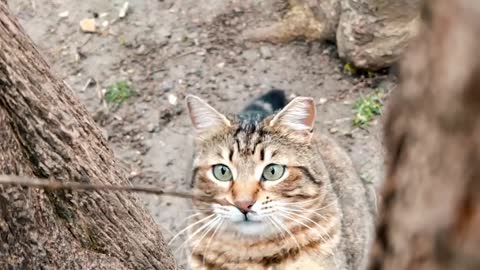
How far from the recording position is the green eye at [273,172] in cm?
283

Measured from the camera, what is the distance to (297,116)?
288 centimetres

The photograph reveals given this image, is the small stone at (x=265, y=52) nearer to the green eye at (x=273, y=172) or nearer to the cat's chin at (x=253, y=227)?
the green eye at (x=273, y=172)

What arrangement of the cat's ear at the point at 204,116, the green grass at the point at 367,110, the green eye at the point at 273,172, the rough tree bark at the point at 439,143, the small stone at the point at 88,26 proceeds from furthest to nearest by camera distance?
the small stone at the point at 88,26 < the green grass at the point at 367,110 < the cat's ear at the point at 204,116 < the green eye at the point at 273,172 < the rough tree bark at the point at 439,143

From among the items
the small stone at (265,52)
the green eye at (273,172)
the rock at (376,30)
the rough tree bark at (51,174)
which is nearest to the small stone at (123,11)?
the small stone at (265,52)

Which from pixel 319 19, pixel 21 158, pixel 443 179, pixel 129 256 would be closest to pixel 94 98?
pixel 319 19

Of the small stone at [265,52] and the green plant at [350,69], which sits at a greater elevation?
the green plant at [350,69]

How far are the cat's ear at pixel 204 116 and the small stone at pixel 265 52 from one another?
1.47m

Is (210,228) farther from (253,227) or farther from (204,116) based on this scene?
(204,116)

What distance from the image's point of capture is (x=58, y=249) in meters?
1.76

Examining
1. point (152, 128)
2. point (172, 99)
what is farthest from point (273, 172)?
point (172, 99)

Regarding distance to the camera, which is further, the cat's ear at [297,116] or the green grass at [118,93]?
the green grass at [118,93]

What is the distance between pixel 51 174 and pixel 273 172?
125 cm

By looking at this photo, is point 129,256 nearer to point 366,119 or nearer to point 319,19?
point 366,119

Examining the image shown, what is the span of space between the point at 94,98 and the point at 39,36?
0.65m
